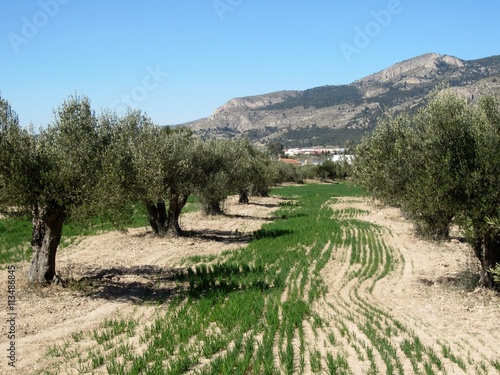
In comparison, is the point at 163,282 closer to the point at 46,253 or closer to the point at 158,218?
the point at 46,253

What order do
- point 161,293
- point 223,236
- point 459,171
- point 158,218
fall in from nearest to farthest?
point 459,171
point 161,293
point 158,218
point 223,236

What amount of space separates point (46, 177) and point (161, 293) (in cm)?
591

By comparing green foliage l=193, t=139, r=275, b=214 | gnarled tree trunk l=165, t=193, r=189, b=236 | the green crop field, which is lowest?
the green crop field

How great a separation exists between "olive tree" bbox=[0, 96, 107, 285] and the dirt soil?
1.86 meters

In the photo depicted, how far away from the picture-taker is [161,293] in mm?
16406

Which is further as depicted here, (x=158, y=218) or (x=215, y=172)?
(x=215, y=172)

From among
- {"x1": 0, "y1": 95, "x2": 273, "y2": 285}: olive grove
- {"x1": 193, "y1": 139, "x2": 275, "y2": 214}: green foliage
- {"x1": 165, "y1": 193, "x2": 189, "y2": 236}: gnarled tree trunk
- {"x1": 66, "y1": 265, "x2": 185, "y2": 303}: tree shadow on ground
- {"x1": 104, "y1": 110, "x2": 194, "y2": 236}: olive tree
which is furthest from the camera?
{"x1": 193, "y1": 139, "x2": 275, "y2": 214}: green foliage

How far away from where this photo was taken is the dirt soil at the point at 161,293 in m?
11.8

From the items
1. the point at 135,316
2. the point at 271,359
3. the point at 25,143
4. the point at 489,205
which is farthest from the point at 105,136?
the point at 489,205

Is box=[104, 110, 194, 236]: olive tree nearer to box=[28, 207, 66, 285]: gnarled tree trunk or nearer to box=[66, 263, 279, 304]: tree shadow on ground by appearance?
box=[28, 207, 66, 285]: gnarled tree trunk

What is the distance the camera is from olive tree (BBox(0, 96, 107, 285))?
14484 mm

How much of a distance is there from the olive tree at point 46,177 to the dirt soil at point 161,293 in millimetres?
1858

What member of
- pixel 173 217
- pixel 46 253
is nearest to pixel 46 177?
pixel 46 253

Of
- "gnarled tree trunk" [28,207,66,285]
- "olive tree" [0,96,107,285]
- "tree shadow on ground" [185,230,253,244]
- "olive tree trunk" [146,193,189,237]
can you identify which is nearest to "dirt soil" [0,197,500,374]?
"tree shadow on ground" [185,230,253,244]
